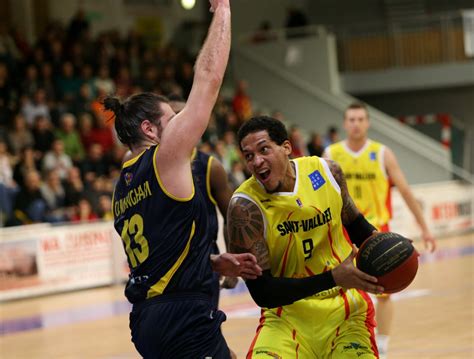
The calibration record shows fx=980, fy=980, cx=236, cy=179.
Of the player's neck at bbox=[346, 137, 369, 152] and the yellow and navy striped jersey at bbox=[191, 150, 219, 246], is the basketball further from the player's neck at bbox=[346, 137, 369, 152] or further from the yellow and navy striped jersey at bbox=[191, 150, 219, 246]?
the player's neck at bbox=[346, 137, 369, 152]

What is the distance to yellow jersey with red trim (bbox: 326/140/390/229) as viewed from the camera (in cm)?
863

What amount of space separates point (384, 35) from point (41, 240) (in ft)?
42.6

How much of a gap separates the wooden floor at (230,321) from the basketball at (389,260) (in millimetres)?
3520

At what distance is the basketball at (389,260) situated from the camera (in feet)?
15.0

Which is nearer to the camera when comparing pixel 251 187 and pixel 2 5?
pixel 251 187

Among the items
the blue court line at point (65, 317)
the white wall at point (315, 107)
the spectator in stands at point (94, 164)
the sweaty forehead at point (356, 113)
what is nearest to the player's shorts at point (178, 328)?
the sweaty forehead at point (356, 113)

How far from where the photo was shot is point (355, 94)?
85.3 feet

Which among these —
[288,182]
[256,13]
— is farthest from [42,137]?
[256,13]

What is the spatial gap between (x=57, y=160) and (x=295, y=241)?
37.2ft

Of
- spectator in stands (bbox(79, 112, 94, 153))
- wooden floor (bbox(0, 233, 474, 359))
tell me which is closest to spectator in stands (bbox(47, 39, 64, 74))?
spectator in stands (bbox(79, 112, 94, 153))

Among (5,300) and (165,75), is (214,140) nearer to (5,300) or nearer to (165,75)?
(165,75)

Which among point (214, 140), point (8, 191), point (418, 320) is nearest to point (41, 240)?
point (8, 191)

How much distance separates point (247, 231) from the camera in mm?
4957

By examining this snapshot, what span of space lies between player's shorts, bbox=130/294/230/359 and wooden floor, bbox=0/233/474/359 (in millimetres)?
4109
